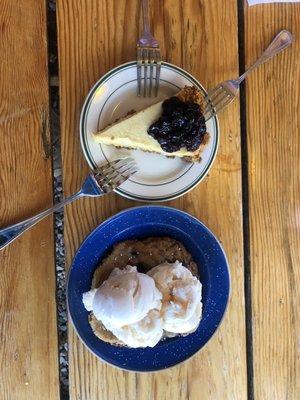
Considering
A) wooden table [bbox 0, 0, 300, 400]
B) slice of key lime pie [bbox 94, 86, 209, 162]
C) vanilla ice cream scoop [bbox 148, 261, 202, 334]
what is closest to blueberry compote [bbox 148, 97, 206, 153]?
slice of key lime pie [bbox 94, 86, 209, 162]

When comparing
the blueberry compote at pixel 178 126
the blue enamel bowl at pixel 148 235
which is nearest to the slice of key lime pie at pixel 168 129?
the blueberry compote at pixel 178 126

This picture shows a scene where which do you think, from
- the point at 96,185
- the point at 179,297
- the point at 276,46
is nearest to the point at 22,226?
the point at 96,185

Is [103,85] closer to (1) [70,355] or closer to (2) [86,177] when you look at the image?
(2) [86,177]

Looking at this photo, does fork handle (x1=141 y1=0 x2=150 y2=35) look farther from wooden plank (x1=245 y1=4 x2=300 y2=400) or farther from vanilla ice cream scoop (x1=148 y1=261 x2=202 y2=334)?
vanilla ice cream scoop (x1=148 y1=261 x2=202 y2=334)

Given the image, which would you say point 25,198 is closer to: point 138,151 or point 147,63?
point 138,151

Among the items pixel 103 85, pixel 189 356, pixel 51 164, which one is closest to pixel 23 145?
pixel 51 164

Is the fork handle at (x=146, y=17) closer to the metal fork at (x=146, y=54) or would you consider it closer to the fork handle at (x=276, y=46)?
the metal fork at (x=146, y=54)
